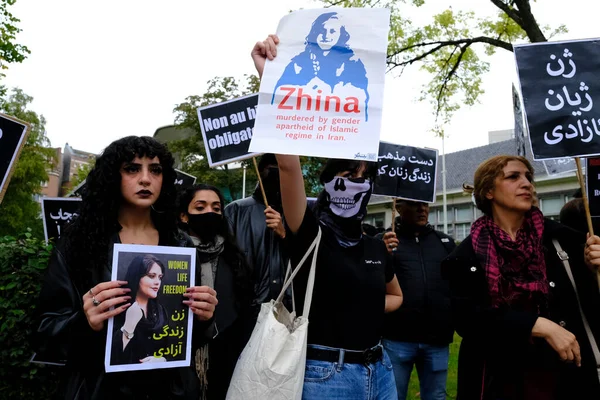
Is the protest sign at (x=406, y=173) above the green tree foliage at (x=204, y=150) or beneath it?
beneath

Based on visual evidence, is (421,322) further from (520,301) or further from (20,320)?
(20,320)

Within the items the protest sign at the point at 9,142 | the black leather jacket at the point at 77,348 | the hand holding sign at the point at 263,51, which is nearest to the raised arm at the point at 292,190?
the hand holding sign at the point at 263,51

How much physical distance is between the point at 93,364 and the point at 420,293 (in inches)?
117

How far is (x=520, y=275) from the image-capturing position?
2.70m

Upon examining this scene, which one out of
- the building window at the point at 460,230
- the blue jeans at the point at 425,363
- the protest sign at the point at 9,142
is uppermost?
the building window at the point at 460,230

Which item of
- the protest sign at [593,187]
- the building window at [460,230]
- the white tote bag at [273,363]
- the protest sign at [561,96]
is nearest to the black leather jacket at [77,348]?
the white tote bag at [273,363]

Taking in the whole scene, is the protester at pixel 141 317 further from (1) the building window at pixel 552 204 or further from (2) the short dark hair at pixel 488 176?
(1) the building window at pixel 552 204

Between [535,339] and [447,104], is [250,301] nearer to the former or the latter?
[535,339]

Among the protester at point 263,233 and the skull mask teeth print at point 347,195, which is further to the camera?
the protester at point 263,233

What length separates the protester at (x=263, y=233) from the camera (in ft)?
11.3

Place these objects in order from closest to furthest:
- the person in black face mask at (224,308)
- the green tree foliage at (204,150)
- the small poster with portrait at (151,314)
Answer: the small poster with portrait at (151,314) < the person in black face mask at (224,308) < the green tree foliage at (204,150)

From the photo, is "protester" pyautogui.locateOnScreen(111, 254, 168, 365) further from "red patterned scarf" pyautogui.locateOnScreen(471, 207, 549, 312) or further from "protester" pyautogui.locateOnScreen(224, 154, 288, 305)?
"red patterned scarf" pyautogui.locateOnScreen(471, 207, 549, 312)

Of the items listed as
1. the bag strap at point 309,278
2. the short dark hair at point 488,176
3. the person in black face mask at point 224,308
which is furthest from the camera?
the person in black face mask at point 224,308

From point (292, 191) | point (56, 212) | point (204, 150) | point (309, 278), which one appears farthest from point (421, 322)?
point (204, 150)
